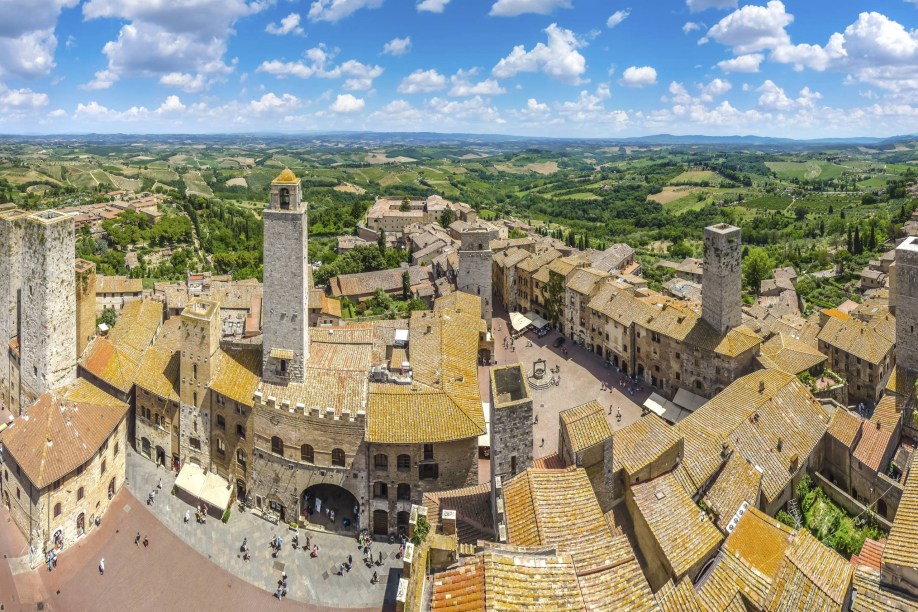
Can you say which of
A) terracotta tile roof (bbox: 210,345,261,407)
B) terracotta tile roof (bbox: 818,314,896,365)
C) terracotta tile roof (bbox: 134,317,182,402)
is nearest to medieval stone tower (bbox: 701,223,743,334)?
terracotta tile roof (bbox: 818,314,896,365)

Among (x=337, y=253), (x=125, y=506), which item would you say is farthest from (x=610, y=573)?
(x=337, y=253)

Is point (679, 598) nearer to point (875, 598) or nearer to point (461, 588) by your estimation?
point (875, 598)

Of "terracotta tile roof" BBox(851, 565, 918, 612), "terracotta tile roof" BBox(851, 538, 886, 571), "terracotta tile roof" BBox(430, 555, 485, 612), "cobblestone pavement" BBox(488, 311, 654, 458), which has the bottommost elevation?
"cobblestone pavement" BBox(488, 311, 654, 458)

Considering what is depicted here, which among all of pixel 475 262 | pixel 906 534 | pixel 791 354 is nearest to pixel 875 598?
pixel 906 534

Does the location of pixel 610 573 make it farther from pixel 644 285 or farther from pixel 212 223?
pixel 212 223

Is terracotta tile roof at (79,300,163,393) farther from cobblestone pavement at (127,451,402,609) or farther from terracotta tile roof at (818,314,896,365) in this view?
terracotta tile roof at (818,314,896,365)

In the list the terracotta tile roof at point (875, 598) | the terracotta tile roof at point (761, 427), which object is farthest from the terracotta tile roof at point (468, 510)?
the terracotta tile roof at point (875, 598)
